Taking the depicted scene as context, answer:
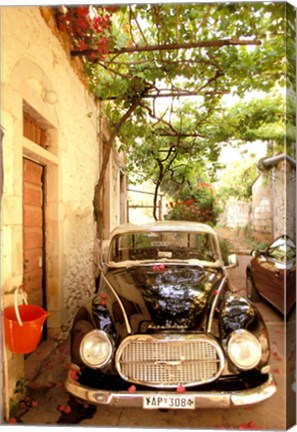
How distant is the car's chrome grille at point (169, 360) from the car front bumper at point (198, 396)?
8 centimetres

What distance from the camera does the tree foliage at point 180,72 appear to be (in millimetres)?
2549

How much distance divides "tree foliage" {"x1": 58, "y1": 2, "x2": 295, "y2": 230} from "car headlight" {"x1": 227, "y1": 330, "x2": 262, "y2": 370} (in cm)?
157

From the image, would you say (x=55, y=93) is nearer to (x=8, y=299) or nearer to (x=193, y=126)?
(x=193, y=126)

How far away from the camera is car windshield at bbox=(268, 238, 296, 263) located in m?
2.46

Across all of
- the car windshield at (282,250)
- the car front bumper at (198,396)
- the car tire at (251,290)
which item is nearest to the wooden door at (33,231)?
the car front bumper at (198,396)

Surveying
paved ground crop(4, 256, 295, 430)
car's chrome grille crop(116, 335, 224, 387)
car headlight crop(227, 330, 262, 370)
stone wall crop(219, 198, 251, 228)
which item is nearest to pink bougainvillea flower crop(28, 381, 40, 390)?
paved ground crop(4, 256, 295, 430)

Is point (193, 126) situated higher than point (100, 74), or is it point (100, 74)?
point (100, 74)

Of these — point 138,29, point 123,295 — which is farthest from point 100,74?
point 123,295

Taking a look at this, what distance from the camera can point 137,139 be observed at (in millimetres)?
3287

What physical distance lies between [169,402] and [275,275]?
5.21 feet

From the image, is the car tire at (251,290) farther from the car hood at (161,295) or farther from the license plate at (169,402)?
the license plate at (169,402)

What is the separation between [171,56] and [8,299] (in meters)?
2.51

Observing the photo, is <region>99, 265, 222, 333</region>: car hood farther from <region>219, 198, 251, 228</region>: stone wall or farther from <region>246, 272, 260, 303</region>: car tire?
<region>219, 198, 251, 228</region>: stone wall

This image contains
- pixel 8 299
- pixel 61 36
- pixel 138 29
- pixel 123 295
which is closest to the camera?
pixel 8 299
